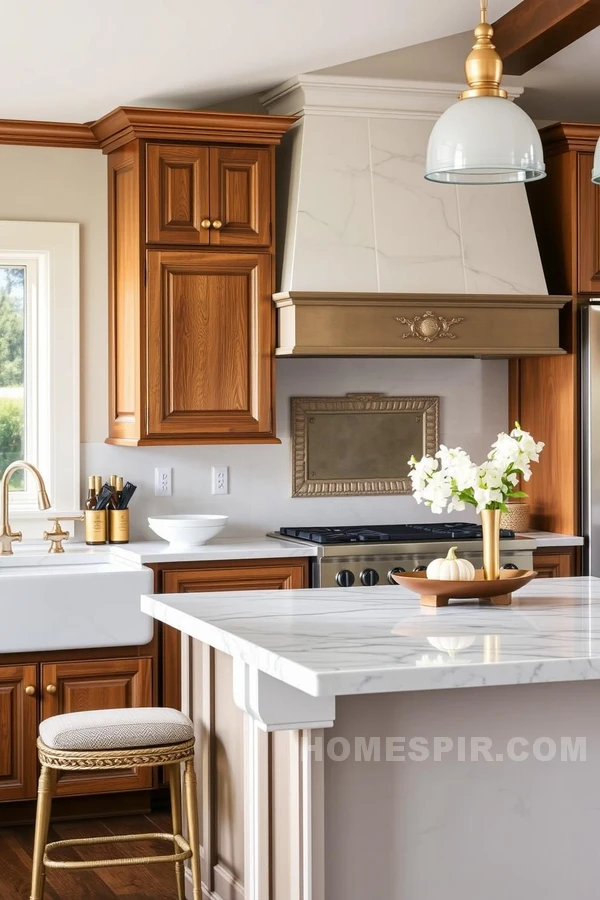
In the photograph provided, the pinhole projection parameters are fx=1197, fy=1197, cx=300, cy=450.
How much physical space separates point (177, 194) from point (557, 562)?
203cm

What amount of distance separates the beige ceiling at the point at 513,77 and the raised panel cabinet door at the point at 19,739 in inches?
99.3

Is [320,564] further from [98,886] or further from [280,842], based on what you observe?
[280,842]

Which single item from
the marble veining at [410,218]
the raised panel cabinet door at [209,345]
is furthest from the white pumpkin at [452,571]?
the marble veining at [410,218]

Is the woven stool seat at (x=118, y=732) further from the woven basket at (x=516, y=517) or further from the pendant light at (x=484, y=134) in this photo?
the woven basket at (x=516, y=517)

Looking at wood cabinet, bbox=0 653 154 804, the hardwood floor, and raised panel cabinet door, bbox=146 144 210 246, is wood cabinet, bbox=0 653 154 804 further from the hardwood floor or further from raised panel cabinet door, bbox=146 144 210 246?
raised panel cabinet door, bbox=146 144 210 246

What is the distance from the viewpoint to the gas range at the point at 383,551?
434 centimetres

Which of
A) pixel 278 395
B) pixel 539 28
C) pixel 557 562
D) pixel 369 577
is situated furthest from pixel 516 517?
pixel 539 28

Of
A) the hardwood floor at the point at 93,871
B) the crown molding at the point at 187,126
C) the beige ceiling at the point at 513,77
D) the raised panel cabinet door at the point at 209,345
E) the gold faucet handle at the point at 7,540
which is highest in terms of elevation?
the beige ceiling at the point at 513,77

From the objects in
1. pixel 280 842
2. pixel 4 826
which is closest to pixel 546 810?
pixel 280 842

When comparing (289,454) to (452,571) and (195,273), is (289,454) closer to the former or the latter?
(195,273)

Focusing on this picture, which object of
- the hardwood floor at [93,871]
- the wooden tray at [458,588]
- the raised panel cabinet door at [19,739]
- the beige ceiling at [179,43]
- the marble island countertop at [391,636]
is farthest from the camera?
the raised panel cabinet door at [19,739]

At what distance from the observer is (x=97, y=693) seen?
13.5ft

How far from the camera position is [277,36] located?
420cm

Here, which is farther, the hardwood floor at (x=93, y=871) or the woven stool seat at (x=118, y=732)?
the hardwood floor at (x=93, y=871)
